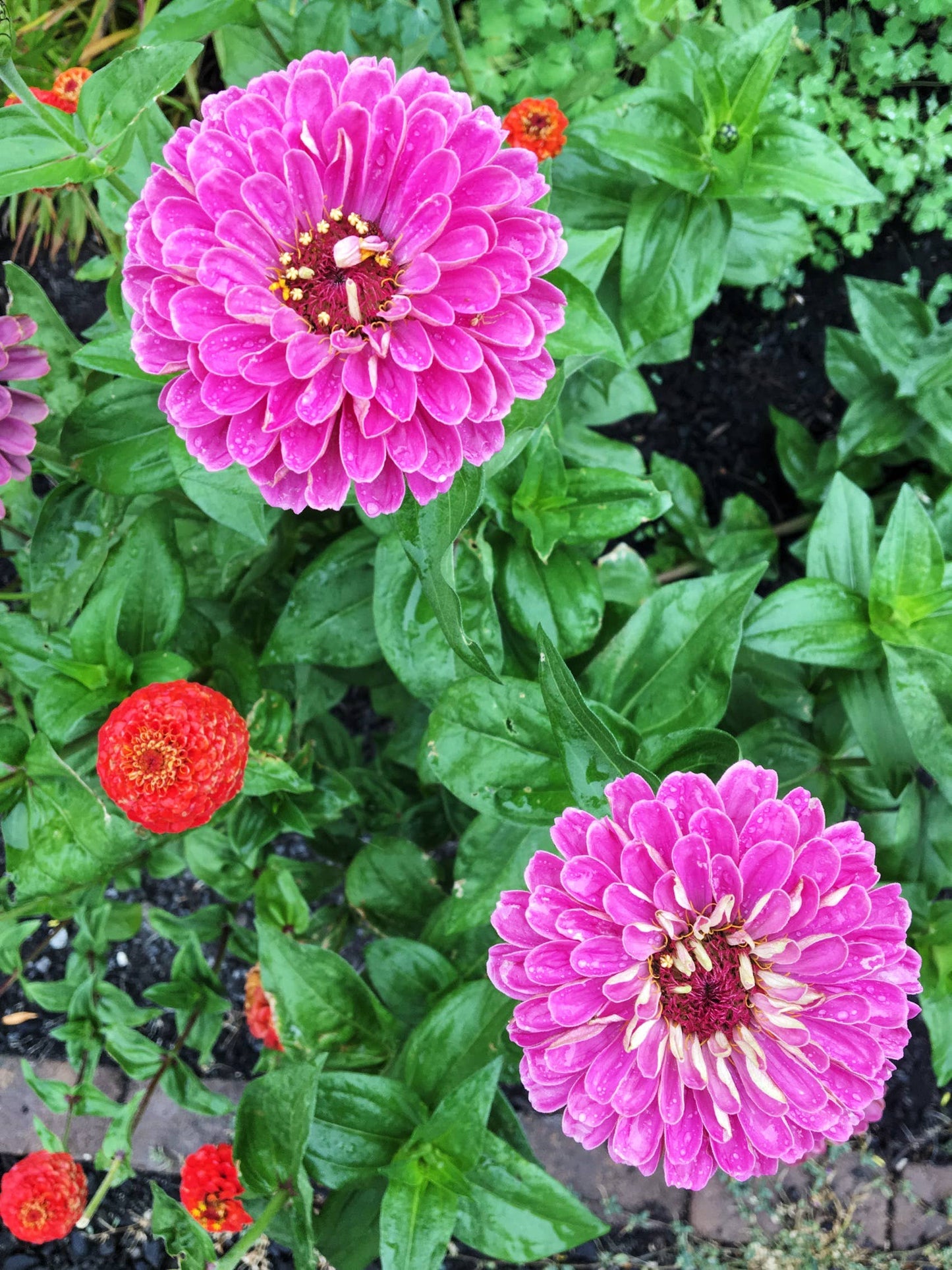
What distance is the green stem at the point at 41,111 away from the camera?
0.91 metres

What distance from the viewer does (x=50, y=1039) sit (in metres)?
2.40

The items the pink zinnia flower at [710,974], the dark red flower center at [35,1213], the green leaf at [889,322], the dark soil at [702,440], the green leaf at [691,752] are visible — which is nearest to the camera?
the pink zinnia flower at [710,974]

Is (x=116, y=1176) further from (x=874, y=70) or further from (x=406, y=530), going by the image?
(x=874, y=70)

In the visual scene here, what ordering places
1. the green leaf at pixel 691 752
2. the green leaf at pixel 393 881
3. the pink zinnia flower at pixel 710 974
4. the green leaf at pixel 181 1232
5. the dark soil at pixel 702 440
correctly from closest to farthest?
the pink zinnia flower at pixel 710 974 < the green leaf at pixel 181 1232 < the green leaf at pixel 691 752 < the green leaf at pixel 393 881 < the dark soil at pixel 702 440

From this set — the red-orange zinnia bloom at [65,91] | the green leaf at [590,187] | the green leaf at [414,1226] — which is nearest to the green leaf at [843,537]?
the green leaf at [590,187]

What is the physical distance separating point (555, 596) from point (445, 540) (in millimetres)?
481

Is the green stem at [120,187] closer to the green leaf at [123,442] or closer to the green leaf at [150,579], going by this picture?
the green leaf at [123,442]

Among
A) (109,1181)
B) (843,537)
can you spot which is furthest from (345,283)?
(109,1181)

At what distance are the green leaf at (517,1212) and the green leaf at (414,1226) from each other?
0.16ft

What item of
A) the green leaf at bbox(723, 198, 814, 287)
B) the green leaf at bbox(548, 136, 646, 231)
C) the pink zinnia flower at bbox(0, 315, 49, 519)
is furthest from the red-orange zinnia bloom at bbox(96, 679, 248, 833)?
the green leaf at bbox(723, 198, 814, 287)

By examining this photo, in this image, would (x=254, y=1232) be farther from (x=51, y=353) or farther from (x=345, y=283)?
(x=51, y=353)

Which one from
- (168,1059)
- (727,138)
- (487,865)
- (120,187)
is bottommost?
(168,1059)

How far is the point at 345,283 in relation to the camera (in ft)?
3.39

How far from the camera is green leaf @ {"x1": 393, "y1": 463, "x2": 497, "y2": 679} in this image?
0.99 m
